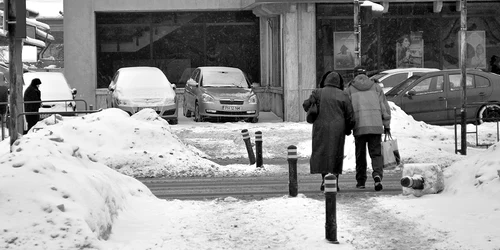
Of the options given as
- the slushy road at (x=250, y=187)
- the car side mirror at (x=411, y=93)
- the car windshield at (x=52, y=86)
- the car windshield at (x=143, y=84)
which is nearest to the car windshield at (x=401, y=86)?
the car side mirror at (x=411, y=93)

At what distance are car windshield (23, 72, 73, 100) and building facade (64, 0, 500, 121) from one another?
4.10 meters

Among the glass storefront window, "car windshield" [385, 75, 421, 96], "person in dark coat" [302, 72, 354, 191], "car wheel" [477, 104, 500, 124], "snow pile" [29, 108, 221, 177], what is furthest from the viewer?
the glass storefront window

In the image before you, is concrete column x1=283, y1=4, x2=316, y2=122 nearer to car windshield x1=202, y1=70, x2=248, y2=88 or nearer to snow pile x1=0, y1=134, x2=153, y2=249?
car windshield x1=202, y1=70, x2=248, y2=88

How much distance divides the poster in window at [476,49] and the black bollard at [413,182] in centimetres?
2019

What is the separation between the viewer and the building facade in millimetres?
29859

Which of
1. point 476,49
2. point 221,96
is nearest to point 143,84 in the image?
point 221,96

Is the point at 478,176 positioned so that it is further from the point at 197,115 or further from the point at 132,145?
the point at 197,115

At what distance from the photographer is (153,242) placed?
937 centimetres

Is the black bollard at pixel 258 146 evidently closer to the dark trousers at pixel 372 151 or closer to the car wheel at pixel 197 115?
the dark trousers at pixel 372 151

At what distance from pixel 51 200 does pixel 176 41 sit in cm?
2537

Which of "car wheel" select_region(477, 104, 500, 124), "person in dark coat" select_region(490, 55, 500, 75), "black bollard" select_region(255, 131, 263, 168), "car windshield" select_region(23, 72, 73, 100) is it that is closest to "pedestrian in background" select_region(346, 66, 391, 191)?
"black bollard" select_region(255, 131, 263, 168)

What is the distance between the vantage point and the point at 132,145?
58.0ft

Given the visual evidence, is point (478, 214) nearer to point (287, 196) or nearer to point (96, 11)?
point (287, 196)

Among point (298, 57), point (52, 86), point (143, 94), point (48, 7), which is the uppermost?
point (48, 7)
